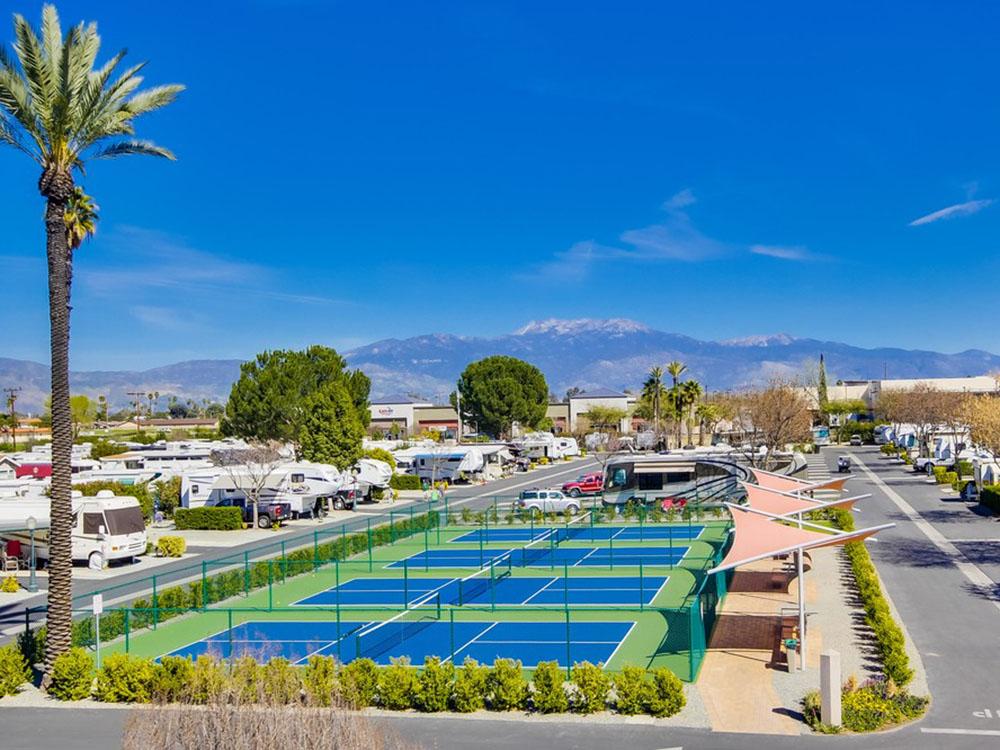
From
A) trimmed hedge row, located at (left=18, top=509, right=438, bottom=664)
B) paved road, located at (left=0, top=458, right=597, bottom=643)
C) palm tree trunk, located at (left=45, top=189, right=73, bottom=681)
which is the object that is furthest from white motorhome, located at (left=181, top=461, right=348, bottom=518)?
palm tree trunk, located at (left=45, top=189, right=73, bottom=681)

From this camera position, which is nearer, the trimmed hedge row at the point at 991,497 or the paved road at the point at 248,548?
the paved road at the point at 248,548

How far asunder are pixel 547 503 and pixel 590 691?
31316 mm

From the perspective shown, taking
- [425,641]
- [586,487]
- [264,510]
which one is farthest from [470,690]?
[586,487]

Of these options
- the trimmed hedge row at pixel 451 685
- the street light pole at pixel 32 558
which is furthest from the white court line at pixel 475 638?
the street light pole at pixel 32 558

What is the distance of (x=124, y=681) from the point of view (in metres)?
18.5

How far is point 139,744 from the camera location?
32.8 feet

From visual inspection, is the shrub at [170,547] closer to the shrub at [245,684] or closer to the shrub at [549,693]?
the shrub at [549,693]

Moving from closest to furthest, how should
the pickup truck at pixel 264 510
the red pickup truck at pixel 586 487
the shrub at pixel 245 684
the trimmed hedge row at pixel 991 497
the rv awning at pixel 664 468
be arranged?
the shrub at pixel 245 684 < the trimmed hedge row at pixel 991 497 < the pickup truck at pixel 264 510 < the rv awning at pixel 664 468 < the red pickup truck at pixel 586 487

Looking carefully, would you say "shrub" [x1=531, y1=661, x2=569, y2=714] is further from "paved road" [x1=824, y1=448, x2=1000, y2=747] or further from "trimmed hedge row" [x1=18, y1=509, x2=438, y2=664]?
"trimmed hedge row" [x1=18, y1=509, x2=438, y2=664]

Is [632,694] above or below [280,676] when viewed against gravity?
below

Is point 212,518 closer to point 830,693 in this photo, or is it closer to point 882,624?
point 882,624

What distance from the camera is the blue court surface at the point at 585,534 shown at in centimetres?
4041

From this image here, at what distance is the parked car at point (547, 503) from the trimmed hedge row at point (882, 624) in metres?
18.5

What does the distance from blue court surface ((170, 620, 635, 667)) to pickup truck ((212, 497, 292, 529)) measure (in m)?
21.9
